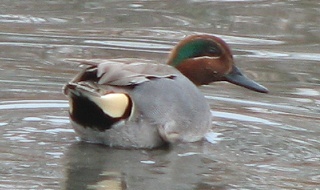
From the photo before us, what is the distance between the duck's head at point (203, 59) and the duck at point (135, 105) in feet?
0.90

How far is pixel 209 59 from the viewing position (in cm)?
735

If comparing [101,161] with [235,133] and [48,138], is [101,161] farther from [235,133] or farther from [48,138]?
[235,133]

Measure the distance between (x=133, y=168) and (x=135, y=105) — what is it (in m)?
0.48

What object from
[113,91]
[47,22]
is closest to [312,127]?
[113,91]

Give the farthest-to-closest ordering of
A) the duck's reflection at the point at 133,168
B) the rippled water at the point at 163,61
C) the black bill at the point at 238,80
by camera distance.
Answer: the black bill at the point at 238,80
the rippled water at the point at 163,61
the duck's reflection at the point at 133,168

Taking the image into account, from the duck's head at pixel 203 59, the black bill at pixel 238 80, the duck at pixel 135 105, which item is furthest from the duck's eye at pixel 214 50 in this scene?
the duck at pixel 135 105

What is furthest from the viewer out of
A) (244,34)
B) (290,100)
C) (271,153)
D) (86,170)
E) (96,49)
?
(244,34)

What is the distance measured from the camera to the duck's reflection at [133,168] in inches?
235

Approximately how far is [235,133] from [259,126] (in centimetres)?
28

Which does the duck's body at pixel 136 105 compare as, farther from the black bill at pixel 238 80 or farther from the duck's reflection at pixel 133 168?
the black bill at pixel 238 80

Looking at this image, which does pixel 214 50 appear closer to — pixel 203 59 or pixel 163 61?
pixel 203 59

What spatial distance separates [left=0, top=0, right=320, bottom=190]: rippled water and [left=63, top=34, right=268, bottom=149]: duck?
0.29 ft

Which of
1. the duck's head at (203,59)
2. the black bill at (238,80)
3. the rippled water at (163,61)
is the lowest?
the rippled water at (163,61)

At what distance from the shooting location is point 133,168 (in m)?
6.32
